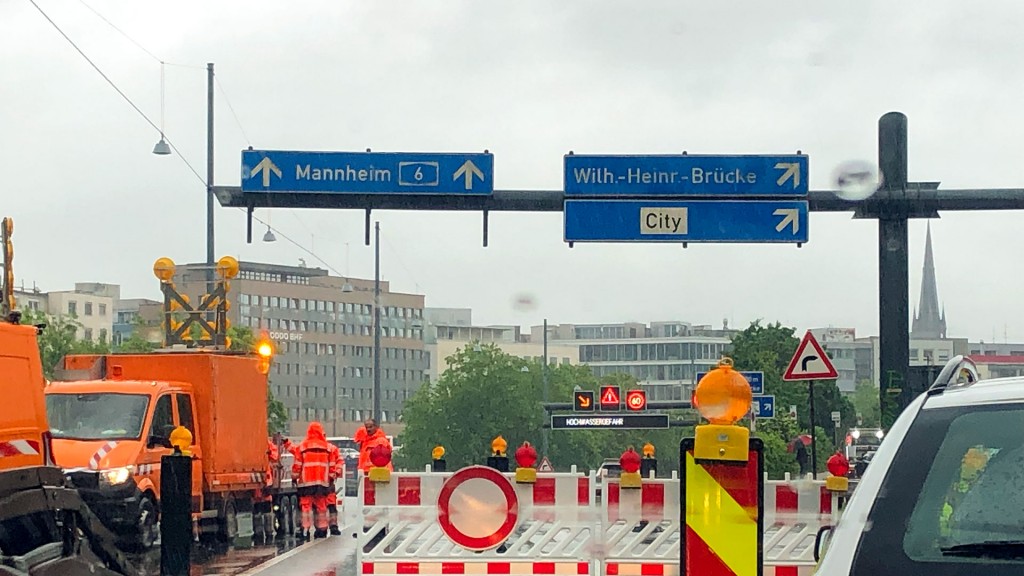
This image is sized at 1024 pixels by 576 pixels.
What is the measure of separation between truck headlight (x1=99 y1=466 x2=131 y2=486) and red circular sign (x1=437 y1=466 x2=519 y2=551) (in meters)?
5.75

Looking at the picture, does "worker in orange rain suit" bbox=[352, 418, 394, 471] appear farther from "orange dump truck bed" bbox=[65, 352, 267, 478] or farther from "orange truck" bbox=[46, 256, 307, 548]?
"orange dump truck bed" bbox=[65, 352, 267, 478]

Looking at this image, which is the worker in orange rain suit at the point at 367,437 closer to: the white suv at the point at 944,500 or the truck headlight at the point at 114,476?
the truck headlight at the point at 114,476

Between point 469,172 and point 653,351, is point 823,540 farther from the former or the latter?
point 653,351

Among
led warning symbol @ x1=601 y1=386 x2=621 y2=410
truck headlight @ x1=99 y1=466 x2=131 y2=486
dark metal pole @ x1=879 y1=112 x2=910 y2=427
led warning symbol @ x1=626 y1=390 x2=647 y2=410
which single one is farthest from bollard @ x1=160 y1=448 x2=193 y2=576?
led warning symbol @ x1=626 y1=390 x2=647 y2=410

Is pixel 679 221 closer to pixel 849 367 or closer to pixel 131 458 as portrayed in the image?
pixel 131 458

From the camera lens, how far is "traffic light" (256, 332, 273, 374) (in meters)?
20.3

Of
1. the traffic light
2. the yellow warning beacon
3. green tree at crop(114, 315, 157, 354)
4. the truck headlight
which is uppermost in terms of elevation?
green tree at crop(114, 315, 157, 354)

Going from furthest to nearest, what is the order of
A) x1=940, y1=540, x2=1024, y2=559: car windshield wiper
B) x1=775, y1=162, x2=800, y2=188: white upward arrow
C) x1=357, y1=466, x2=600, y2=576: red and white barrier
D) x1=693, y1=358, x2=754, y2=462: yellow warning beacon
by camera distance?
x1=775, y1=162, x2=800, y2=188: white upward arrow
x1=357, y1=466, x2=600, y2=576: red and white barrier
x1=693, y1=358, x2=754, y2=462: yellow warning beacon
x1=940, y1=540, x2=1024, y2=559: car windshield wiper

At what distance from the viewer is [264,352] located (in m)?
20.3

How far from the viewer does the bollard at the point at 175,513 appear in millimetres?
11203

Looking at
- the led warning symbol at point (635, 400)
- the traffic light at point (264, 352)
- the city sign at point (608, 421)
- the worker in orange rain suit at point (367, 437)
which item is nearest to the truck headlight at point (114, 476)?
the worker in orange rain suit at point (367, 437)

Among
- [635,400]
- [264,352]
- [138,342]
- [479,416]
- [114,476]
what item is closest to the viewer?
[114,476]

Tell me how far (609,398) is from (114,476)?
29068 mm

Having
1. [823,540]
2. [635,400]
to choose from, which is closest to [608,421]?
[635,400]
